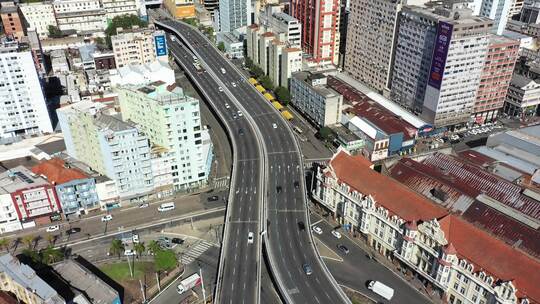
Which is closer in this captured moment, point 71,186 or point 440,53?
point 71,186

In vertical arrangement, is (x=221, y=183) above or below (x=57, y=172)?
below

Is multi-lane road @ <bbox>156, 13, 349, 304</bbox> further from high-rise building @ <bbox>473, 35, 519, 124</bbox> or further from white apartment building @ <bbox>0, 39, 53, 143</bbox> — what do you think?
high-rise building @ <bbox>473, 35, 519, 124</bbox>

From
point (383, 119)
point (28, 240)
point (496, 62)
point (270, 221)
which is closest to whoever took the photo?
point (28, 240)

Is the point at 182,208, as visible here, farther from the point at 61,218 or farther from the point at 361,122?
the point at 361,122

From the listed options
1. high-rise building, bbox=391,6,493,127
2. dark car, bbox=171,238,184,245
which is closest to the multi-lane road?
dark car, bbox=171,238,184,245

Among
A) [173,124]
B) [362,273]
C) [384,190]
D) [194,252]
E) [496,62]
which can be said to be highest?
[496,62]

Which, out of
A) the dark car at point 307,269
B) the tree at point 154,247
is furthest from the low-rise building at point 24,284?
the dark car at point 307,269

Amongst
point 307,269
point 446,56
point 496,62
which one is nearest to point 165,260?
point 307,269

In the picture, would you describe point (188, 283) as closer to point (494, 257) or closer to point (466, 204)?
point (494, 257)
